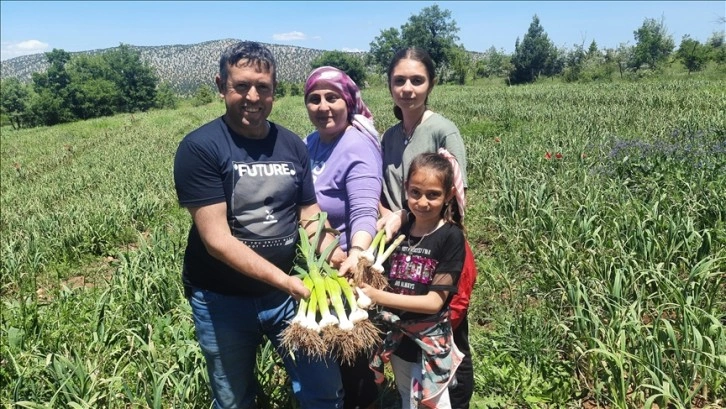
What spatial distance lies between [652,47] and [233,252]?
53.7 metres

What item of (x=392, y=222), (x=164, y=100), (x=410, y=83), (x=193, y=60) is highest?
(x=193, y=60)

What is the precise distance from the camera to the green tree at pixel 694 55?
3238 centimetres

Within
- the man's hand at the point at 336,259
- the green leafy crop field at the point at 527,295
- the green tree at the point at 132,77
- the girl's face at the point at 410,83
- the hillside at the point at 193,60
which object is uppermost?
the hillside at the point at 193,60

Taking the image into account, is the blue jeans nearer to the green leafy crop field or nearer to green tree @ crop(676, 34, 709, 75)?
the green leafy crop field

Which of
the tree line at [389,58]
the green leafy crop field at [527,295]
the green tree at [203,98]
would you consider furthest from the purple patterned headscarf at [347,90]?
the green tree at [203,98]

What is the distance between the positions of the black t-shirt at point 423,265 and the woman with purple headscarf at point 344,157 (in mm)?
195

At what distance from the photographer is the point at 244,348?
1907mm

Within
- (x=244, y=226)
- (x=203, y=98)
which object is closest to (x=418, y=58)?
(x=244, y=226)

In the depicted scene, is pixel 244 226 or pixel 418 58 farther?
pixel 418 58

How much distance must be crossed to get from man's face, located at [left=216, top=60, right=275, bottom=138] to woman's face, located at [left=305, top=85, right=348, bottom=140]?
0.36 metres

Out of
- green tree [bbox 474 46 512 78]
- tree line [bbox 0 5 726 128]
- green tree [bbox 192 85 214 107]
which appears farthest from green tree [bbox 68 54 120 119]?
green tree [bbox 474 46 512 78]

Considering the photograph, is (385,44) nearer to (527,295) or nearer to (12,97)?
(12,97)

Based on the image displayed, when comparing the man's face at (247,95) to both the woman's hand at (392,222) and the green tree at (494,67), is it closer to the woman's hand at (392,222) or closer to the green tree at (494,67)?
the woman's hand at (392,222)

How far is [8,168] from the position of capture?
13602 mm
